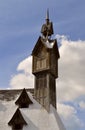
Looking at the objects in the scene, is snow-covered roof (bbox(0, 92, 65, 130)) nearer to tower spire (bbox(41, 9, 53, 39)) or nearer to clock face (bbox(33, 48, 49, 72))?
clock face (bbox(33, 48, 49, 72))

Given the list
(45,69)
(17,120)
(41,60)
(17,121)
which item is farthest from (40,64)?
(17,121)

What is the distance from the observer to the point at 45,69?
51.4 metres

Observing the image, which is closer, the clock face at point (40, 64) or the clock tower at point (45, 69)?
the clock tower at point (45, 69)

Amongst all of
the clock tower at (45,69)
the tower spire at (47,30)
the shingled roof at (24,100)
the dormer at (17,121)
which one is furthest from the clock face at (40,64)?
the dormer at (17,121)

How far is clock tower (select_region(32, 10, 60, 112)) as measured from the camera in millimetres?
50594

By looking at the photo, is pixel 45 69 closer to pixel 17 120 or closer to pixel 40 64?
pixel 40 64

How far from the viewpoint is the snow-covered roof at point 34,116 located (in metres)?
47.1

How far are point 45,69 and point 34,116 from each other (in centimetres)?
704

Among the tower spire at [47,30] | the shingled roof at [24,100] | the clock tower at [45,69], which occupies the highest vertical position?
the tower spire at [47,30]

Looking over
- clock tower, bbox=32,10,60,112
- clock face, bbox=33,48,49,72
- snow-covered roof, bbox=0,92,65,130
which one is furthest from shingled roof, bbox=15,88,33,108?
clock face, bbox=33,48,49,72

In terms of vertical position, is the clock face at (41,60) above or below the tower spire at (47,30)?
below

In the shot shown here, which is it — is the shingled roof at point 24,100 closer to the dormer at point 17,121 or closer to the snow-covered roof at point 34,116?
the snow-covered roof at point 34,116

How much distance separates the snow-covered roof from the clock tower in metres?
0.96

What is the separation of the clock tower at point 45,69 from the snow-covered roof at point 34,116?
96 centimetres
